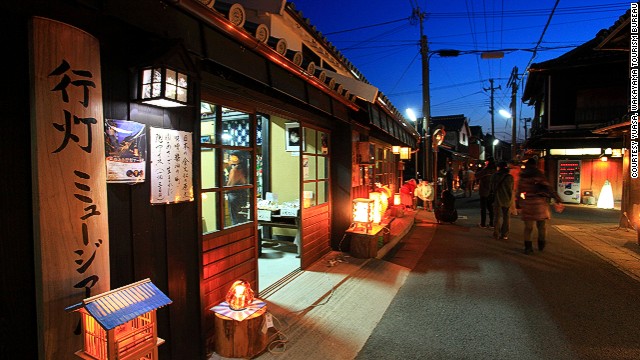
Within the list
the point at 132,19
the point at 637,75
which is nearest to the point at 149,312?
the point at 132,19

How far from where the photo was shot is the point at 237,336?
4109mm

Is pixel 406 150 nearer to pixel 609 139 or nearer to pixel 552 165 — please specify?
pixel 552 165

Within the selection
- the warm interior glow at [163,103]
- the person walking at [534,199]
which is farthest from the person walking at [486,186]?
the warm interior glow at [163,103]

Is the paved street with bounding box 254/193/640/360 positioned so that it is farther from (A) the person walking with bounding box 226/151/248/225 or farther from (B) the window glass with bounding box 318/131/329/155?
(B) the window glass with bounding box 318/131/329/155

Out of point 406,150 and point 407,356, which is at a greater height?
point 406,150

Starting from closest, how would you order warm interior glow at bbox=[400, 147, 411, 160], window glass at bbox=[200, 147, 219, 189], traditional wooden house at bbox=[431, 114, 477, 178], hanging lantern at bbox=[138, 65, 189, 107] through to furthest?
hanging lantern at bbox=[138, 65, 189, 107] → window glass at bbox=[200, 147, 219, 189] → warm interior glow at bbox=[400, 147, 411, 160] → traditional wooden house at bbox=[431, 114, 477, 178]

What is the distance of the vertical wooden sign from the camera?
8.38 feet

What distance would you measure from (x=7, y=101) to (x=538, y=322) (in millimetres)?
6919

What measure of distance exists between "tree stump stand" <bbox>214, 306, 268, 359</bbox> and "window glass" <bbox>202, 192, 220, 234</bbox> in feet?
3.89

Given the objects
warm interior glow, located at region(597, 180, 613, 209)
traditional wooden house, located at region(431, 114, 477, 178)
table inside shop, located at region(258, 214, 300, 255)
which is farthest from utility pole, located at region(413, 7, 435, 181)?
traditional wooden house, located at region(431, 114, 477, 178)

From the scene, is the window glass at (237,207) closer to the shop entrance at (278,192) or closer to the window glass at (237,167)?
the window glass at (237,167)

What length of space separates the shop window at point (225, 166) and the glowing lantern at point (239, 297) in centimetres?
91

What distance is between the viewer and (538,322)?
5.24 m

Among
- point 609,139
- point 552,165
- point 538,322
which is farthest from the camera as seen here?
point 552,165
